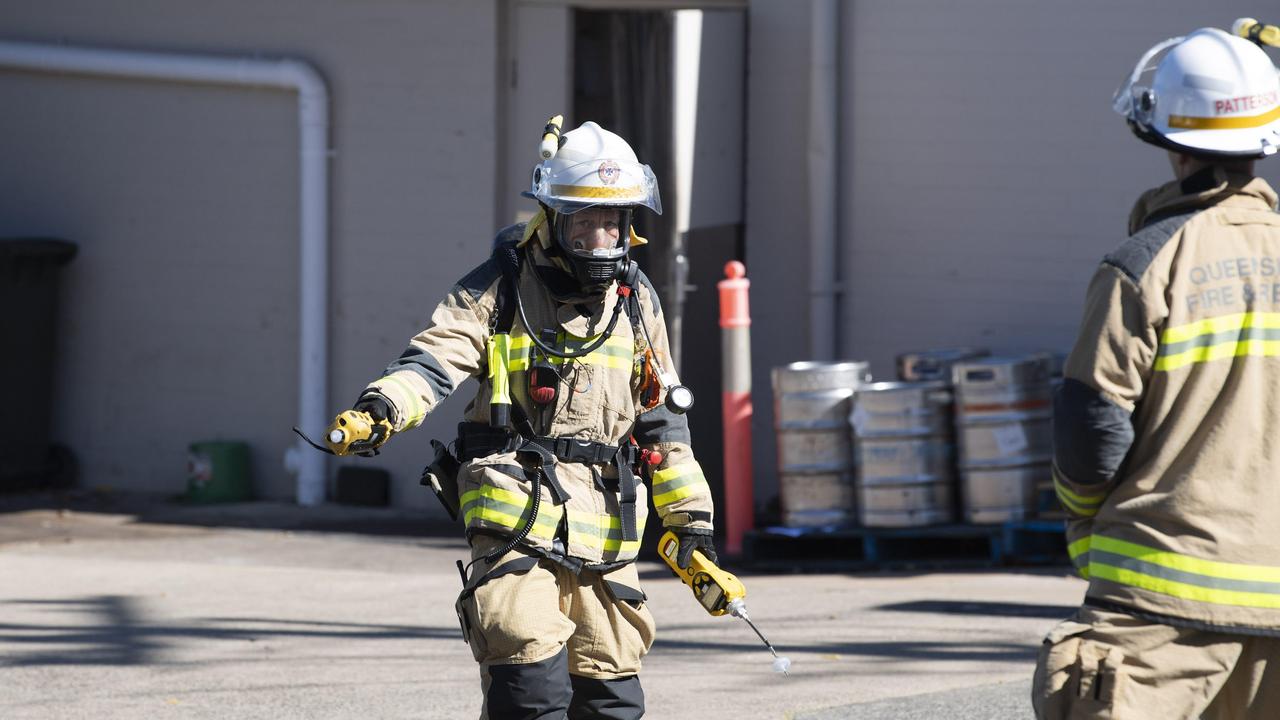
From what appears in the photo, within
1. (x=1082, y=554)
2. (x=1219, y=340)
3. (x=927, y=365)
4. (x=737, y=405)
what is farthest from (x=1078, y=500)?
(x=737, y=405)

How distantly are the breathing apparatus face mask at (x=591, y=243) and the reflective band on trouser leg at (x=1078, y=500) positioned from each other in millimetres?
1375

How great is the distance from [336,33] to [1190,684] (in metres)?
8.68

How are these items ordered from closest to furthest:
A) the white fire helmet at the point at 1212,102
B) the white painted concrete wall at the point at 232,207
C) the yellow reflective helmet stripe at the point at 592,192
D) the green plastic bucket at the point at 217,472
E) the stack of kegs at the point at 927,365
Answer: the white fire helmet at the point at 1212,102 → the yellow reflective helmet stripe at the point at 592,192 → the stack of kegs at the point at 927,365 → the white painted concrete wall at the point at 232,207 → the green plastic bucket at the point at 217,472

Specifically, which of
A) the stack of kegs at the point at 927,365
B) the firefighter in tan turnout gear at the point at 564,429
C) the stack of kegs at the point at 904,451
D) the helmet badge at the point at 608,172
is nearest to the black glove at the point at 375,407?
the firefighter in tan turnout gear at the point at 564,429

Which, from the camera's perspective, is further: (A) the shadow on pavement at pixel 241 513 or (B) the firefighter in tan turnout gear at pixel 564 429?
(A) the shadow on pavement at pixel 241 513

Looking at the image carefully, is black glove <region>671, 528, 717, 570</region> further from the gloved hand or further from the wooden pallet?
the wooden pallet

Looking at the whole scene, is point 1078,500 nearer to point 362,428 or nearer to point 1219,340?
point 1219,340

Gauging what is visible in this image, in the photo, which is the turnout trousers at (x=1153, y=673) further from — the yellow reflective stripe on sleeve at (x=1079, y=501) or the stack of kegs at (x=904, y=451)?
the stack of kegs at (x=904, y=451)

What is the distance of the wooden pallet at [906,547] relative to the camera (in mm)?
8648

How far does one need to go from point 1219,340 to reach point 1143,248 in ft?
0.70

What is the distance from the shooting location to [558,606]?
423 cm

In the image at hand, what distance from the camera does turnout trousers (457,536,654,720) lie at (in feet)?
13.2

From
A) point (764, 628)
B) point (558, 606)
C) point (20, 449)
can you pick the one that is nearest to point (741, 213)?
point (764, 628)

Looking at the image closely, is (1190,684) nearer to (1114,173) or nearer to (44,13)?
(1114,173)
